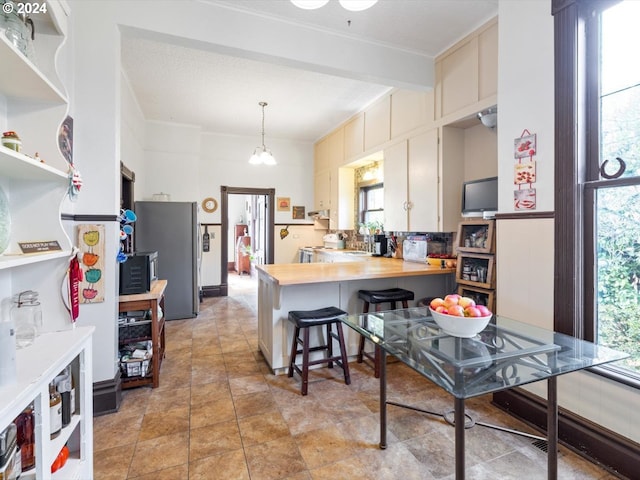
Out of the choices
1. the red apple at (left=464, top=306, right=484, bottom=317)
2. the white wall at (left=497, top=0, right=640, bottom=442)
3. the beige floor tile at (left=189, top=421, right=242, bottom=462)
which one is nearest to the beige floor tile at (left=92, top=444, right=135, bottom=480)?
the beige floor tile at (left=189, top=421, right=242, bottom=462)

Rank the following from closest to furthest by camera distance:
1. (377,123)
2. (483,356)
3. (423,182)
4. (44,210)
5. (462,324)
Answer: (483,356) → (462,324) → (44,210) → (423,182) → (377,123)

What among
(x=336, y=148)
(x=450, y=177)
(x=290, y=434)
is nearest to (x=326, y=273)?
(x=290, y=434)

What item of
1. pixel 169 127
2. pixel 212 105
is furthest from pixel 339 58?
pixel 169 127

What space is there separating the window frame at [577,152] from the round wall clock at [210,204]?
5247 mm

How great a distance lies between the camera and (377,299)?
2760 millimetres

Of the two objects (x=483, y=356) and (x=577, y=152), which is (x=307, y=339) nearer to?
(x=483, y=356)

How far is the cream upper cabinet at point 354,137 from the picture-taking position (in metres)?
4.66

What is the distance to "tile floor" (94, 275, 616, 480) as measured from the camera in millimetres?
1665

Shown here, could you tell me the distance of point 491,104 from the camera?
2664 mm

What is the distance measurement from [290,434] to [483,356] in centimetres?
130

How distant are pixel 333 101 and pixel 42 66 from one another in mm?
3318

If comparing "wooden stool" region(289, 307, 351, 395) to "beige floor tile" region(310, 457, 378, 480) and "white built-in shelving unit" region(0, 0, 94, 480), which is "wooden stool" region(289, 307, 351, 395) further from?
"white built-in shelving unit" region(0, 0, 94, 480)

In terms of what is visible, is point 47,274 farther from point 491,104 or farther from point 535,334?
point 491,104

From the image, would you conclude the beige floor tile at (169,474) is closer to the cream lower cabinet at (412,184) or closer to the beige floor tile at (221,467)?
the beige floor tile at (221,467)
